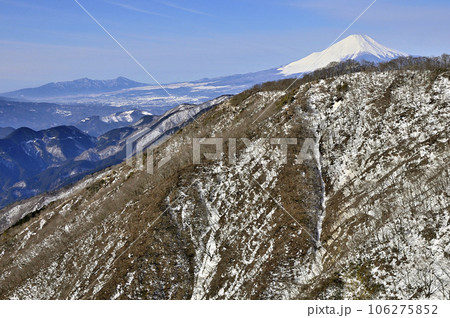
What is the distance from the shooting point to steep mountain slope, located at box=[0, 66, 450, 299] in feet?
90.5

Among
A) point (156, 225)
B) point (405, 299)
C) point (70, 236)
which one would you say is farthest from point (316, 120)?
point (70, 236)

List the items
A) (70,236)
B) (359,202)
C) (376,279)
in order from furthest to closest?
(70,236) < (359,202) < (376,279)

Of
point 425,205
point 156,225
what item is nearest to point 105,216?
point 156,225

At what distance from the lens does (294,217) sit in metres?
37.6

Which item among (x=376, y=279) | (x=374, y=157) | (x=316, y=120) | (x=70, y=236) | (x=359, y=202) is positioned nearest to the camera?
(x=376, y=279)

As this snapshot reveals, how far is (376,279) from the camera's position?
83.7 feet

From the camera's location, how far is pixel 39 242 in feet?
205

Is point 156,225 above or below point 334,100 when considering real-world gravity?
below

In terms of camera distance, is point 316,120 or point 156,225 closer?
point 156,225

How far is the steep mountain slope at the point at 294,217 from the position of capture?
27.6m
